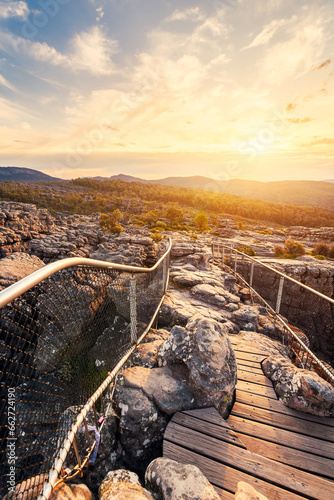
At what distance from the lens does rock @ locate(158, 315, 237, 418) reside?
2.82 metres

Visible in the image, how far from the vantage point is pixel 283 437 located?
8.60 feet

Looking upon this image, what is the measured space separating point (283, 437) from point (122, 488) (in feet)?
6.42

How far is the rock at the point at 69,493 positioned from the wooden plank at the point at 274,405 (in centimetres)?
216

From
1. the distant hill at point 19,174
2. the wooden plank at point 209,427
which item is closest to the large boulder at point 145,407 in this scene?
the wooden plank at point 209,427

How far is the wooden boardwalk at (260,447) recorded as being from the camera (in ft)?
6.96

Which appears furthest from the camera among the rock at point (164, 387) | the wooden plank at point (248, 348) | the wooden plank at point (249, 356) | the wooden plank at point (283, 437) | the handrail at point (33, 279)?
the wooden plank at point (248, 348)

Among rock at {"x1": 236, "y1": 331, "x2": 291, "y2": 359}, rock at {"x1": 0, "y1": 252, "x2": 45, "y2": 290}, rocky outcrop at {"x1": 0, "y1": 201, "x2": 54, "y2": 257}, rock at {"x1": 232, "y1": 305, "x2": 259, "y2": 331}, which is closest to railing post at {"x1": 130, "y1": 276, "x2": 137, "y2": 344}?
rock at {"x1": 236, "y1": 331, "x2": 291, "y2": 359}

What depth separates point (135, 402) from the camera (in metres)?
2.68

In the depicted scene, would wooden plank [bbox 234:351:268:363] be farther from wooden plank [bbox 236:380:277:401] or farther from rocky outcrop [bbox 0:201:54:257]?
rocky outcrop [bbox 0:201:54:257]

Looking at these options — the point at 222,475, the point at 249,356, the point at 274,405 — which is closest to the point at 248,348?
the point at 249,356

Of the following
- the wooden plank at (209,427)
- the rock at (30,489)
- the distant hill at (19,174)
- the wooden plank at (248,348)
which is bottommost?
the wooden plank at (248,348)

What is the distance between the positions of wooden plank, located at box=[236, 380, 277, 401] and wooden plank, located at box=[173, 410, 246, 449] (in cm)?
82

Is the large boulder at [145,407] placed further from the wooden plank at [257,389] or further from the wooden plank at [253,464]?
the wooden plank at [257,389]

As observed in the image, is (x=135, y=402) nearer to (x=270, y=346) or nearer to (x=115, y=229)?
(x=270, y=346)
